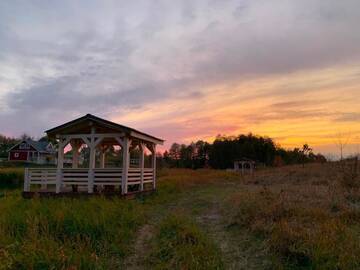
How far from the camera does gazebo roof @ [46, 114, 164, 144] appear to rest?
12.2 metres

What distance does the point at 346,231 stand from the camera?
5543 mm

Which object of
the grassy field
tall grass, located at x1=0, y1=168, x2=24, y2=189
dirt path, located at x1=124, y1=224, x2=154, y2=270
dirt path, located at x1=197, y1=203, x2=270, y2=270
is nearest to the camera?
the grassy field

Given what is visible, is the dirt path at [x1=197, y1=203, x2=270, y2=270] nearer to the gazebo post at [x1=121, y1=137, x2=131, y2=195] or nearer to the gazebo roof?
the gazebo post at [x1=121, y1=137, x2=131, y2=195]

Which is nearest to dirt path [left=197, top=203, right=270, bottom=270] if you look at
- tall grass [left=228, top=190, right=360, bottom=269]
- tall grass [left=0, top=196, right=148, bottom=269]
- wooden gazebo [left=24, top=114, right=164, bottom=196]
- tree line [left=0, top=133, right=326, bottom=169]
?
tall grass [left=228, top=190, right=360, bottom=269]

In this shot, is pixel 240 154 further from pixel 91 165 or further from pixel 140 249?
pixel 140 249

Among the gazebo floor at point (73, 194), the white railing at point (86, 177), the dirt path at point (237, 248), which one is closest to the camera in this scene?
the dirt path at point (237, 248)

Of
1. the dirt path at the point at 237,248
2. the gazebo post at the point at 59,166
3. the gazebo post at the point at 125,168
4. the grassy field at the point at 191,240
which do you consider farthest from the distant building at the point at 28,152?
the dirt path at the point at 237,248

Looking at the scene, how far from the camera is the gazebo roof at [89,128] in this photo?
1222 cm

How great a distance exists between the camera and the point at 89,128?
13453 millimetres

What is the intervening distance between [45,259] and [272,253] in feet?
11.0

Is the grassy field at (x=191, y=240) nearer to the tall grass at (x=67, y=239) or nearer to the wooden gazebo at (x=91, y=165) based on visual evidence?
the tall grass at (x=67, y=239)

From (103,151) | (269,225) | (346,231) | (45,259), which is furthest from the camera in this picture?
(103,151)

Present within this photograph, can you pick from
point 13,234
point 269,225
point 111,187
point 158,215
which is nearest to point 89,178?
point 111,187

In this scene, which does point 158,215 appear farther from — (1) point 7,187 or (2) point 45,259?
(1) point 7,187
